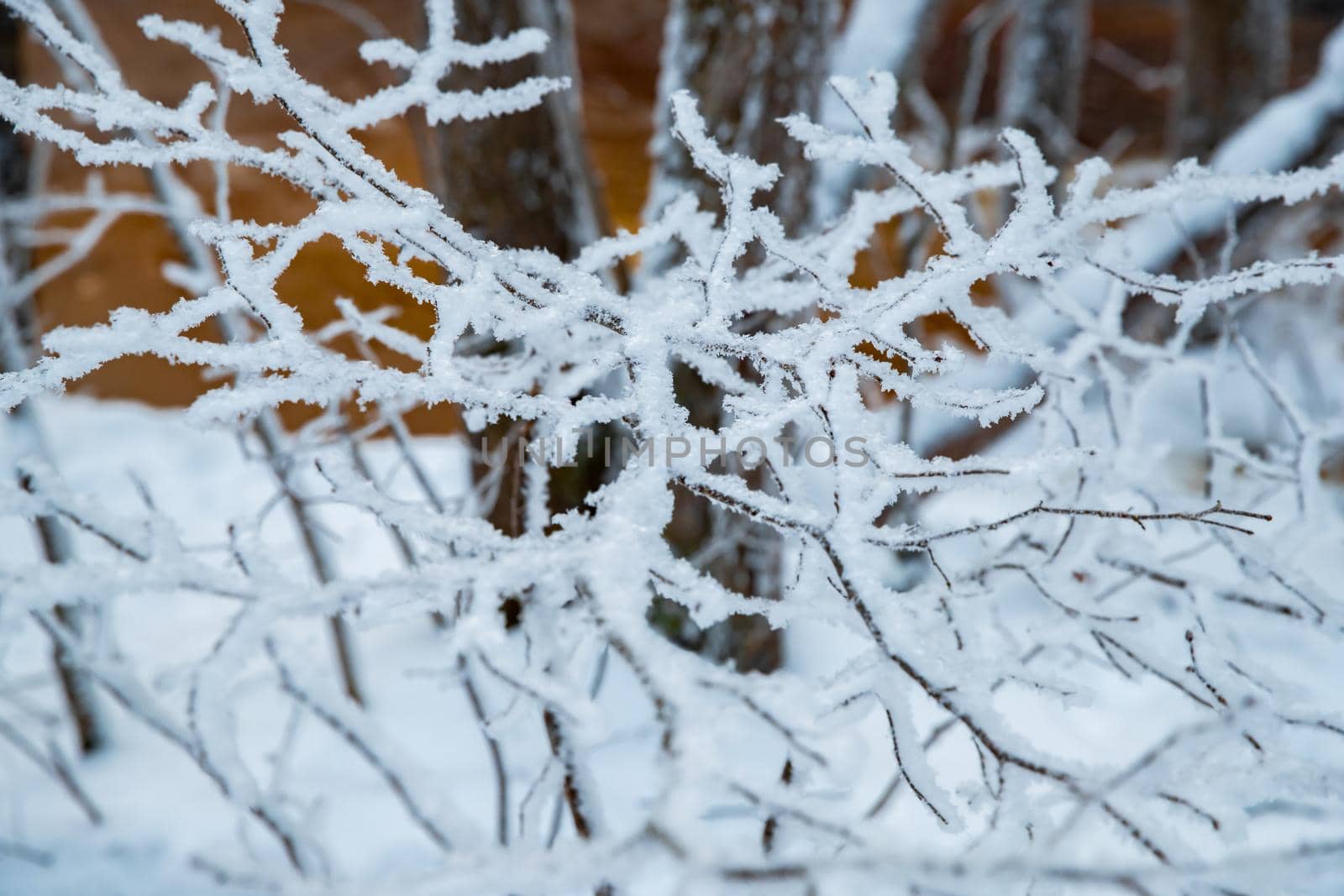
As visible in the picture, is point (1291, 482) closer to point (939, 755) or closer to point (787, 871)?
point (939, 755)

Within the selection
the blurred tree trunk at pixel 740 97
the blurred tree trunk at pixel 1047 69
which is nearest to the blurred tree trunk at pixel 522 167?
the blurred tree trunk at pixel 740 97

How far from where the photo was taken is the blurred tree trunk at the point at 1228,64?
163 inches

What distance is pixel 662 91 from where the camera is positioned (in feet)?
7.06

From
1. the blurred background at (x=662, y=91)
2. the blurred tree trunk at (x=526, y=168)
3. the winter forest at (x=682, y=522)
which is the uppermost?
the blurred background at (x=662, y=91)

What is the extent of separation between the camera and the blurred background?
191 cm

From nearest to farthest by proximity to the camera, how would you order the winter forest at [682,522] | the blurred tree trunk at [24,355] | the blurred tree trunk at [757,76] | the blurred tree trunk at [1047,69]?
the winter forest at [682,522] < the blurred tree trunk at [24,355] < the blurred tree trunk at [757,76] < the blurred tree trunk at [1047,69]

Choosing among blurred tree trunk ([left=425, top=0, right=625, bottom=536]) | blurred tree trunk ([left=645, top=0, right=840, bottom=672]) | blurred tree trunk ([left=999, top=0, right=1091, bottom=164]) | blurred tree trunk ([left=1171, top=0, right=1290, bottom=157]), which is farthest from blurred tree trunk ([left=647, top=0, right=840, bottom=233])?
blurred tree trunk ([left=1171, top=0, right=1290, bottom=157])

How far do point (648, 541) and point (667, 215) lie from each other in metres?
0.55

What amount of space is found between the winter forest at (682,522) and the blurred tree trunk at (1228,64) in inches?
92.4

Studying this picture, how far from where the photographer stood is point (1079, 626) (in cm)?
96

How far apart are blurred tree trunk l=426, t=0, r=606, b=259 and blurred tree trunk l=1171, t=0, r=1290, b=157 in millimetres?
3830

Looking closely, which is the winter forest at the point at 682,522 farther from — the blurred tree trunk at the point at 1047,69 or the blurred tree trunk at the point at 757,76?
the blurred tree trunk at the point at 1047,69
